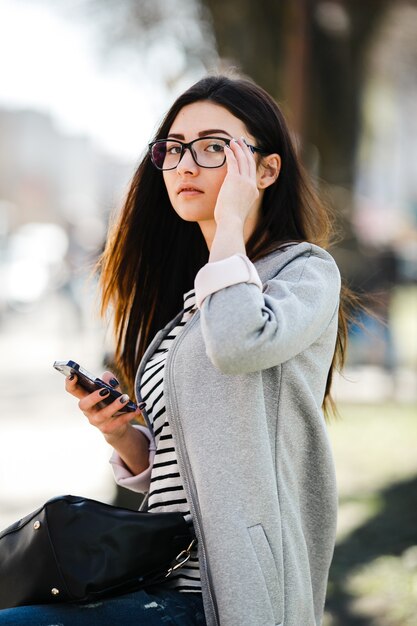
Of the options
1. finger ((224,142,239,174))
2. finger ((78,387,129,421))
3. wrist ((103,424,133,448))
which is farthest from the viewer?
wrist ((103,424,133,448))

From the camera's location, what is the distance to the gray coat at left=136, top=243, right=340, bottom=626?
78.2 inches

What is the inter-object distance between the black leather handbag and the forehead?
1000mm

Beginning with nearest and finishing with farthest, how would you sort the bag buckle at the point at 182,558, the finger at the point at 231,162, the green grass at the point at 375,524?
1. the bag buckle at the point at 182,558
2. the finger at the point at 231,162
3. the green grass at the point at 375,524

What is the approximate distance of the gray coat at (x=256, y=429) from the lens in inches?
78.2

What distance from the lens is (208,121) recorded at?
93.6 inches

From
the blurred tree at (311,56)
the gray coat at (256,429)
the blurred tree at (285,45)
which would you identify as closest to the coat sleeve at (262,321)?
the gray coat at (256,429)

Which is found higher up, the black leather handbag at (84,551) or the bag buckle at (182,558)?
the black leather handbag at (84,551)

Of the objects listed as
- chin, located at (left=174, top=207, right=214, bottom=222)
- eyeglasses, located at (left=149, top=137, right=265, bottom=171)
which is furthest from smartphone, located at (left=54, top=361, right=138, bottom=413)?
eyeglasses, located at (left=149, top=137, right=265, bottom=171)

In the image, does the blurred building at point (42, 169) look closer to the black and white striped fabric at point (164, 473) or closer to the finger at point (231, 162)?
the black and white striped fabric at point (164, 473)

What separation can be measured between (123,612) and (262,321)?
74cm

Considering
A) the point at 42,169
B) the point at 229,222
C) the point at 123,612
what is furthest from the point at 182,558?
the point at 42,169

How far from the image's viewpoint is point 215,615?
207 centimetres

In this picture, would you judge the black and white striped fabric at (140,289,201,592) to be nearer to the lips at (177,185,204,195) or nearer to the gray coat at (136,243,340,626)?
the gray coat at (136,243,340,626)

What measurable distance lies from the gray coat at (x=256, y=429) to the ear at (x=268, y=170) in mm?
295
